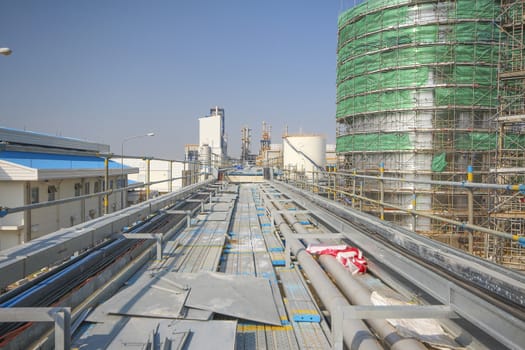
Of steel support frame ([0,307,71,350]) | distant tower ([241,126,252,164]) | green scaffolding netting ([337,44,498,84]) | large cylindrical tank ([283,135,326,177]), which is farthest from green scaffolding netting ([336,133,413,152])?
distant tower ([241,126,252,164])

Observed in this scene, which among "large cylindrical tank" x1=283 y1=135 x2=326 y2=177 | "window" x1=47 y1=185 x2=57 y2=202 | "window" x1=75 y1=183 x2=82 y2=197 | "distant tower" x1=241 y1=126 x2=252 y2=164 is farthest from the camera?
"distant tower" x1=241 y1=126 x2=252 y2=164

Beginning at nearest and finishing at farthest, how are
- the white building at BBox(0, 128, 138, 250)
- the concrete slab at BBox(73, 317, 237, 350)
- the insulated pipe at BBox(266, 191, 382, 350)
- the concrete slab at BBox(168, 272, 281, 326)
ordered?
the insulated pipe at BBox(266, 191, 382, 350) < the concrete slab at BBox(73, 317, 237, 350) < the concrete slab at BBox(168, 272, 281, 326) < the white building at BBox(0, 128, 138, 250)

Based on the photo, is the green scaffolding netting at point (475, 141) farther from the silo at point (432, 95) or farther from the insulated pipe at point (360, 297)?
the insulated pipe at point (360, 297)

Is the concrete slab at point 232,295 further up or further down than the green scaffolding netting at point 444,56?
further down

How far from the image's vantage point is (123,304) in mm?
2566

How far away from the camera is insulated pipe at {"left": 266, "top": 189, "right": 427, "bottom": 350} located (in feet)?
6.35

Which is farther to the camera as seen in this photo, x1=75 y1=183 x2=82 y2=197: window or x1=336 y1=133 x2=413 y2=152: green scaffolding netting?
x1=336 y1=133 x2=413 y2=152: green scaffolding netting

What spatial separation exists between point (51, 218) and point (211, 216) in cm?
980

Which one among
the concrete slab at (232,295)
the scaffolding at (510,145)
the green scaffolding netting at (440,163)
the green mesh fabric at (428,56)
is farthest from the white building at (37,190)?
the green scaffolding netting at (440,163)

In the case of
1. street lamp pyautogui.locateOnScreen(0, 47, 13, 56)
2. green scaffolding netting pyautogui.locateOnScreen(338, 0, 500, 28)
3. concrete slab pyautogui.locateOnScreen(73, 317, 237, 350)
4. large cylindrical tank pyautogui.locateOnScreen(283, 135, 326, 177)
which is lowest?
concrete slab pyautogui.locateOnScreen(73, 317, 237, 350)

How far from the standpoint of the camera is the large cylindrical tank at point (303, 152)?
26391mm

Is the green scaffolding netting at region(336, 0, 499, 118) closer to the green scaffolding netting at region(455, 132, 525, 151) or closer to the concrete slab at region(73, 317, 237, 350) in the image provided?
the green scaffolding netting at region(455, 132, 525, 151)

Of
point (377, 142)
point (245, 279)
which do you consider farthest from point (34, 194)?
point (377, 142)

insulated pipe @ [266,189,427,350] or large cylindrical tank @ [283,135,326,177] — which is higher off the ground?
large cylindrical tank @ [283,135,326,177]
